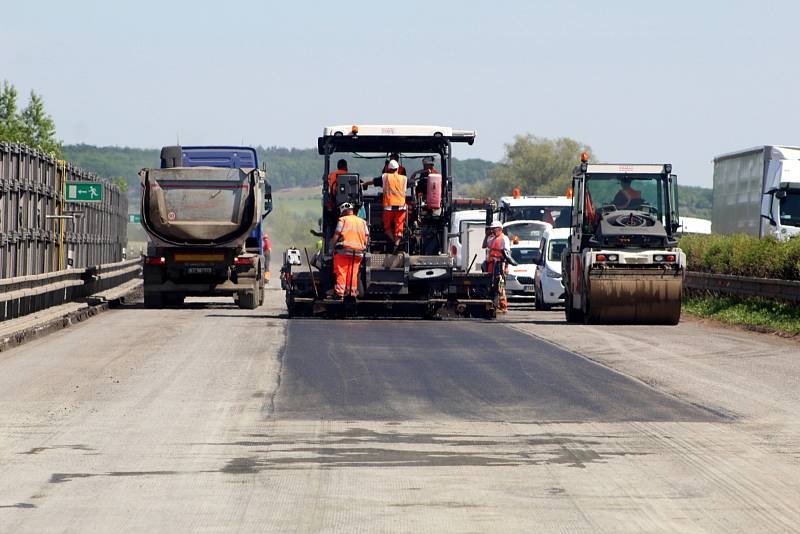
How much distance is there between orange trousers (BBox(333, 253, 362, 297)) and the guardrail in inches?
181

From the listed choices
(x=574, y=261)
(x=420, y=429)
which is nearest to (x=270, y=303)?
(x=574, y=261)

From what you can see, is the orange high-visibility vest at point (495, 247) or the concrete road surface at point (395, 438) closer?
the concrete road surface at point (395, 438)

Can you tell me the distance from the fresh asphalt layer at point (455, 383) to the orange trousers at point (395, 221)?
3887 mm

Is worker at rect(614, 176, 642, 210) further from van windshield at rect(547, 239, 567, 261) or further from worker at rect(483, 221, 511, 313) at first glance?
van windshield at rect(547, 239, 567, 261)

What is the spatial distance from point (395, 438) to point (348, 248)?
12850mm

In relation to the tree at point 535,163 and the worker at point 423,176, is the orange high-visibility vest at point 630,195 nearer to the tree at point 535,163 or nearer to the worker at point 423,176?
the worker at point 423,176

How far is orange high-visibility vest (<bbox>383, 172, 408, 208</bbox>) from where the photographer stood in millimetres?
22422

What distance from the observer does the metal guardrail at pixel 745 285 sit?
2277 centimetres

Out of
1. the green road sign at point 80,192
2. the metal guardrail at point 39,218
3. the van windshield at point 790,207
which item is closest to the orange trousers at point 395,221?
the metal guardrail at point 39,218

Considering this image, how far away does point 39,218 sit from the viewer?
79.3ft

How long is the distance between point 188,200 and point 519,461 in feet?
63.9

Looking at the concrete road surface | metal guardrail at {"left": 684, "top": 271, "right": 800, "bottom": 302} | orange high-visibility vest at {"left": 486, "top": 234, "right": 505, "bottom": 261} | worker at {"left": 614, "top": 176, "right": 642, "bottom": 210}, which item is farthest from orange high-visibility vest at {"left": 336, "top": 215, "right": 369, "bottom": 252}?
metal guardrail at {"left": 684, "top": 271, "right": 800, "bottom": 302}

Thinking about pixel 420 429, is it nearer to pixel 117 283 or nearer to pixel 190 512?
pixel 190 512

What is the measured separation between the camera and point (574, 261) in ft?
79.8
